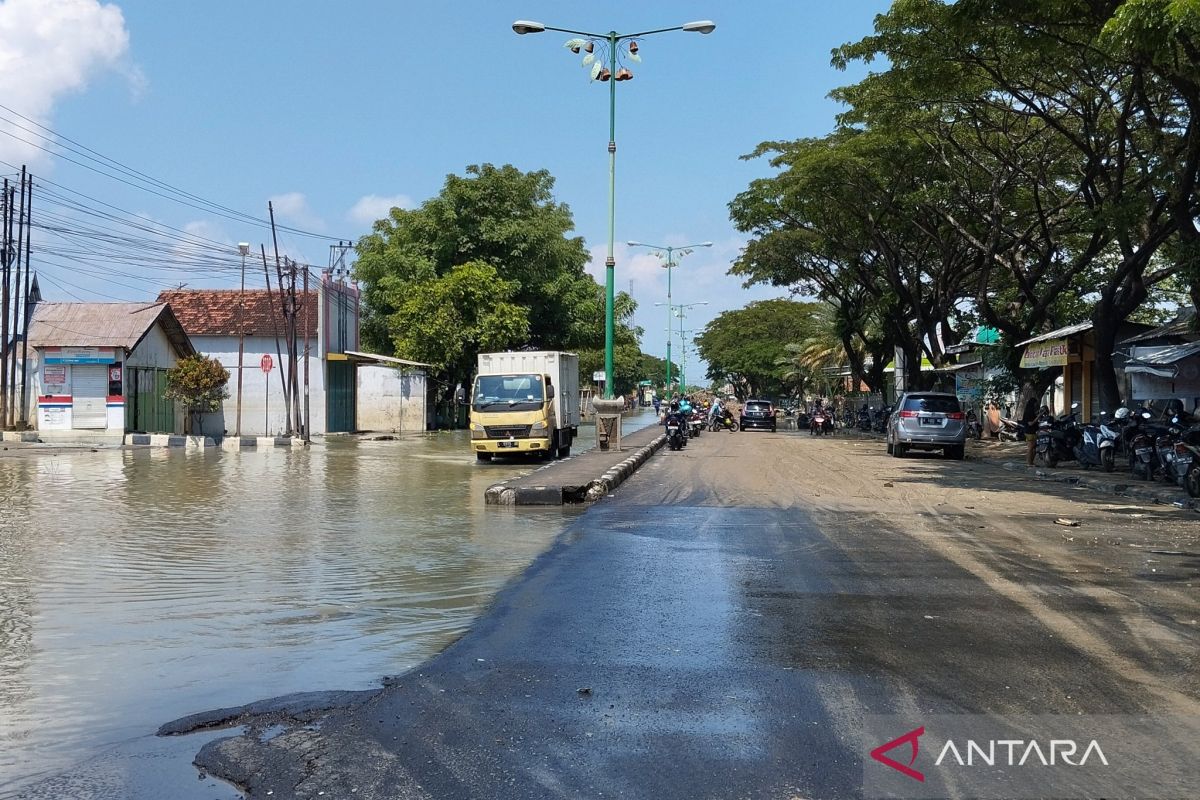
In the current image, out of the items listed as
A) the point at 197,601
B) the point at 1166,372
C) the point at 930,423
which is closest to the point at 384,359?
the point at 930,423

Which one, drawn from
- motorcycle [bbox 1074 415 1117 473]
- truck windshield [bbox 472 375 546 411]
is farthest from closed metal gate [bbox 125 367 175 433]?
motorcycle [bbox 1074 415 1117 473]

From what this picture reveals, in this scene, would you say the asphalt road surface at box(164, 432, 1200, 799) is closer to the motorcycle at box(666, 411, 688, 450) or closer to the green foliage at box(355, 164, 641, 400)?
the motorcycle at box(666, 411, 688, 450)

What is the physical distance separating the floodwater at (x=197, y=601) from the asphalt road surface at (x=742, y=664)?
1.30 ft

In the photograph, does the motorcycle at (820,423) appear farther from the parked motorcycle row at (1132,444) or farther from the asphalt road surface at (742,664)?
the asphalt road surface at (742,664)

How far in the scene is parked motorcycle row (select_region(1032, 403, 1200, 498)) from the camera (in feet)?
50.0

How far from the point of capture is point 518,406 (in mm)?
23641

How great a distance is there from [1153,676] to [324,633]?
5004 mm

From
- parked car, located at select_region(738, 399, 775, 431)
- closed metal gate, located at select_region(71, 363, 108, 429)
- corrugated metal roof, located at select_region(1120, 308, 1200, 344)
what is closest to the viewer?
corrugated metal roof, located at select_region(1120, 308, 1200, 344)

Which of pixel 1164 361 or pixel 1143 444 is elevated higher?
pixel 1164 361

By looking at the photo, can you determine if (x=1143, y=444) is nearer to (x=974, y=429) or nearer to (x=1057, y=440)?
(x=1057, y=440)

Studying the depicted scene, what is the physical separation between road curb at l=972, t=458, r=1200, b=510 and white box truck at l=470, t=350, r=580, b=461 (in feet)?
33.4

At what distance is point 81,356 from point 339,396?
10823 millimetres

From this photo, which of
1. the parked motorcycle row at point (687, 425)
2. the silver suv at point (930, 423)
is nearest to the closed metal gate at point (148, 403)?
the parked motorcycle row at point (687, 425)

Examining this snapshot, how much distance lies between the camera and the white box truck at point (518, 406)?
76.5ft
